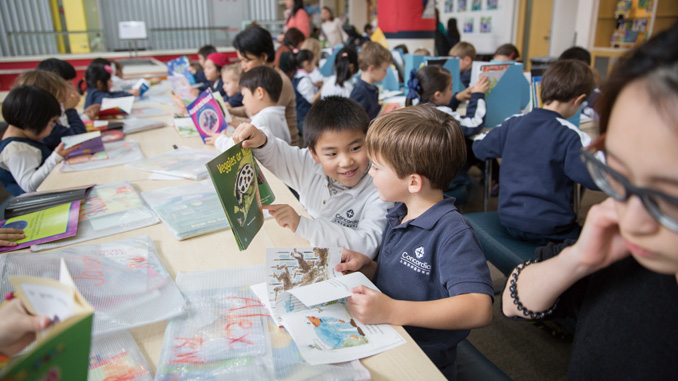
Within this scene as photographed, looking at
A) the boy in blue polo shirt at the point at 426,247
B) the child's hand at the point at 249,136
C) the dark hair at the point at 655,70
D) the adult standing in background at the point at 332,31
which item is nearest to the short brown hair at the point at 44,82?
the child's hand at the point at 249,136

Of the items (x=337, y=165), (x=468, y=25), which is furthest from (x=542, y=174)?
(x=468, y=25)

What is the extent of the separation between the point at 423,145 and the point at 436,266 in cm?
29

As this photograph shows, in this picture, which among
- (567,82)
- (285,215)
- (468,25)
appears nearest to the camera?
(285,215)

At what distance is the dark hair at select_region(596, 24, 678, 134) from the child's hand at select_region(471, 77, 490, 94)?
7.38 ft

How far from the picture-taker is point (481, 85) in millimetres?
2633

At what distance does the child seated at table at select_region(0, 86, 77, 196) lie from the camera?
2002mm

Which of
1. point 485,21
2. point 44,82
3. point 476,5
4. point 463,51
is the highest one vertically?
point 476,5

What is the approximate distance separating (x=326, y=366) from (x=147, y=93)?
14.0ft

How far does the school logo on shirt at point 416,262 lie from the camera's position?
1011 mm

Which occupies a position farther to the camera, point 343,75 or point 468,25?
point 468,25

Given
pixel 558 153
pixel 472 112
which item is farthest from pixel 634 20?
pixel 558 153

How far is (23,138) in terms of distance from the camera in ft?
6.94

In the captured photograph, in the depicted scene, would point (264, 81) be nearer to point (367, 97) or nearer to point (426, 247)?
point (367, 97)

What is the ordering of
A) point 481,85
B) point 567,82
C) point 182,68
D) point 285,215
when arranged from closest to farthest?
point 285,215
point 567,82
point 481,85
point 182,68
